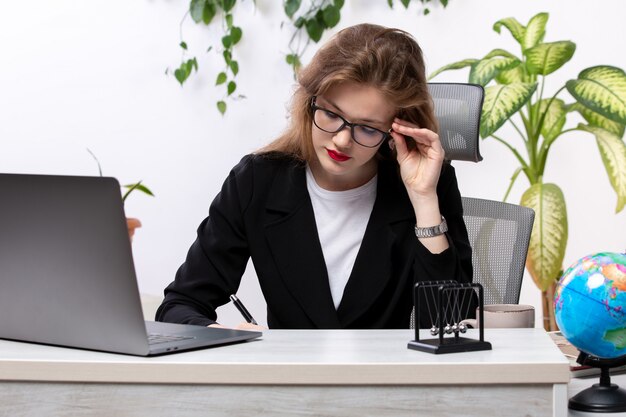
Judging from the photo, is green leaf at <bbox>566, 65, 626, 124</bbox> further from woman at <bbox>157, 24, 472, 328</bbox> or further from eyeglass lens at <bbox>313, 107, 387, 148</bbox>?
eyeglass lens at <bbox>313, 107, 387, 148</bbox>

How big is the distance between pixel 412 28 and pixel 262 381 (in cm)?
251

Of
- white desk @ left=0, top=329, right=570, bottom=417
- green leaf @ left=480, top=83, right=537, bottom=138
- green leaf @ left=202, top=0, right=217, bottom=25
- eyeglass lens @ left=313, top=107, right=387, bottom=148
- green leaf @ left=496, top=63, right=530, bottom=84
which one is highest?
green leaf @ left=202, top=0, right=217, bottom=25

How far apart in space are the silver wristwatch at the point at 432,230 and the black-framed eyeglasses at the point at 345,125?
201 mm

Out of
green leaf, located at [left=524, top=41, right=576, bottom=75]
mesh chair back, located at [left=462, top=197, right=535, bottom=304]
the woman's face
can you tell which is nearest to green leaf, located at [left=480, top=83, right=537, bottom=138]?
green leaf, located at [left=524, top=41, right=576, bottom=75]

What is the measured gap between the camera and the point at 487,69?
111 inches

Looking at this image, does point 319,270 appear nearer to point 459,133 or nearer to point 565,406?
point 459,133

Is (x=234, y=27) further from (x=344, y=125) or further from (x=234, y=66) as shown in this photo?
(x=344, y=125)

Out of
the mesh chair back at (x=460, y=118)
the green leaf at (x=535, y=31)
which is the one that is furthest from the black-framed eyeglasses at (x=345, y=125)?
the green leaf at (x=535, y=31)

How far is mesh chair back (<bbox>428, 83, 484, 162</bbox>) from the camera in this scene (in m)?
1.90

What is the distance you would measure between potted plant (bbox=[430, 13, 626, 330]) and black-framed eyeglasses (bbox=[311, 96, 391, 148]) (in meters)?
1.20

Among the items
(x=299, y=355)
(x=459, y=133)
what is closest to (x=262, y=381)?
(x=299, y=355)

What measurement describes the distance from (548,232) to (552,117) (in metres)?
0.48

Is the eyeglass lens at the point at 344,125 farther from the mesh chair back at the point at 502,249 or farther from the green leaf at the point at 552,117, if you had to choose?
the green leaf at the point at 552,117

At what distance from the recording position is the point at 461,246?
175 centimetres
